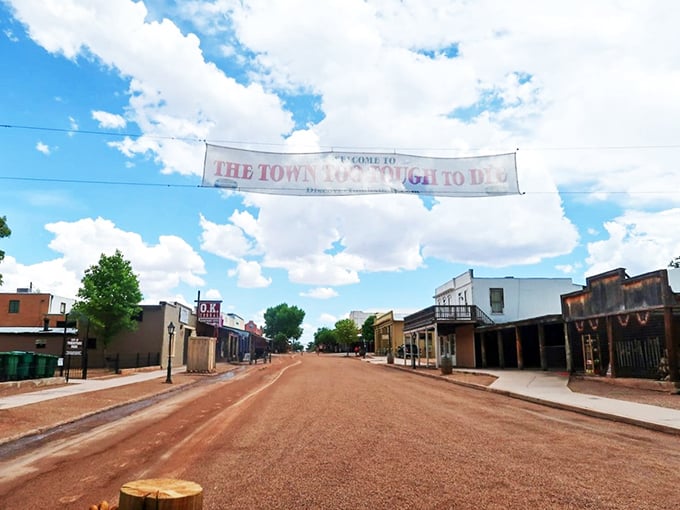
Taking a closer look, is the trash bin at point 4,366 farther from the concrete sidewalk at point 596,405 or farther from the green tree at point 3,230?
the concrete sidewalk at point 596,405

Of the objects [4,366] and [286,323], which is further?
[286,323]

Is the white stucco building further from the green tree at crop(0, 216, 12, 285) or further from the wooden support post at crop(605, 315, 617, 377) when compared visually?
the green tree at crop(0, 216, 12, 285)

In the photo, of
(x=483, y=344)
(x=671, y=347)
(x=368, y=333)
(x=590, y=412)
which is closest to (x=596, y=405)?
(x=590, y=412)

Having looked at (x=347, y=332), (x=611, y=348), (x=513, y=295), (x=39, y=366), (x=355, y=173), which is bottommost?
(x=39, y=366)

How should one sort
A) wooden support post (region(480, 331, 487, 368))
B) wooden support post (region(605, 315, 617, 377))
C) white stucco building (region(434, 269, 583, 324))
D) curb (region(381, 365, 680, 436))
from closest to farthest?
curb (region(381, 365, 680, 436)), wooden support post (region(605, 315, 617, 377)), wooden support post (region(480, 331, 487, 368)), white stucco building (region(434, 269, 583, 324))

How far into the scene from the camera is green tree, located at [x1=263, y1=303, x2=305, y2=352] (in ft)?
447

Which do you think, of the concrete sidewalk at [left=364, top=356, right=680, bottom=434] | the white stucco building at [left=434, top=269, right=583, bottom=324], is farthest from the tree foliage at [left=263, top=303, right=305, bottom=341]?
the concrete sidewalk at [left=364, top=356, right=680, bottom=434]

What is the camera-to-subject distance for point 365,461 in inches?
291

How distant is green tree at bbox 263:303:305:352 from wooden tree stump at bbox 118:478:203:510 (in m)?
133

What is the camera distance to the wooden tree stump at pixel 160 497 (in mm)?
2697

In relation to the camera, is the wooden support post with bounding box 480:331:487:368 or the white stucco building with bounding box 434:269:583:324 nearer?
the wooden support post with bounding box 480:331:487:368

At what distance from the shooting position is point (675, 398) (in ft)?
49.5

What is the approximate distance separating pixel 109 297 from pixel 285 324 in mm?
105629

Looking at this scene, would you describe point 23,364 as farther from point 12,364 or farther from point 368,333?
point 368,333
